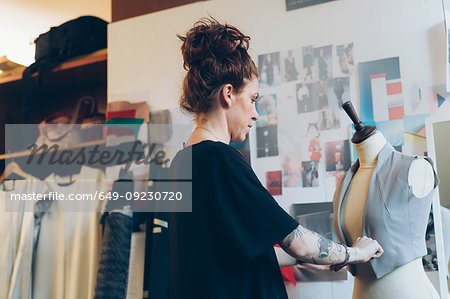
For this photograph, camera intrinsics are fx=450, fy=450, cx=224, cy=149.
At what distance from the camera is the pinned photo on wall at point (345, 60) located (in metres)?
1.75

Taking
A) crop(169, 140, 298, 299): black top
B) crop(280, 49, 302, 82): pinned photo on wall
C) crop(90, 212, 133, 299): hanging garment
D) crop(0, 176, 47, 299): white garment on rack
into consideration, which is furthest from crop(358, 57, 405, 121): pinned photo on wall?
crop(0, 176, 47, 299): white garment on rack

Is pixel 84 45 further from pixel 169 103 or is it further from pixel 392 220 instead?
pixel 392 220

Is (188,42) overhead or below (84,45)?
below

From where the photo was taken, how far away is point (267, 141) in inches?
73.1

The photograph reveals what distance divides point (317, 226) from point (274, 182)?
242 mm

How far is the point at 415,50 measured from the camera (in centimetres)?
165

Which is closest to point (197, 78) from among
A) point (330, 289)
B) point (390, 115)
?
point (390, 115)

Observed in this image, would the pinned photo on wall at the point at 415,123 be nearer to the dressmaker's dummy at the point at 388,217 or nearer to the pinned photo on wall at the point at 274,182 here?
the dressmaker's dummy at the point at 388,217

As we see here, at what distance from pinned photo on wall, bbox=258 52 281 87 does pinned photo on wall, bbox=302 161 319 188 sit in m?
0.37

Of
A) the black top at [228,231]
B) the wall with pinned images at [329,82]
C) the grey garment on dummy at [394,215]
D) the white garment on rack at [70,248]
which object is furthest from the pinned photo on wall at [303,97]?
the white garment on rack at [70,248]

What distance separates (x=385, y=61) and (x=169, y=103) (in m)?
0.96

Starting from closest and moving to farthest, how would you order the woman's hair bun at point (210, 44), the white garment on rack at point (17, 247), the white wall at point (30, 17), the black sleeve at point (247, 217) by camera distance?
the black sleeve at point (247, 217) < the woman's hair bun at point (210, 44) < the white garment on rack at point (17, 247) < the white wall at point (30, 17)

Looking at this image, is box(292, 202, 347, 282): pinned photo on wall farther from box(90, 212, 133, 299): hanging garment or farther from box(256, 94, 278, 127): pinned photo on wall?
box(90, 212, 133, 299): hanging garment

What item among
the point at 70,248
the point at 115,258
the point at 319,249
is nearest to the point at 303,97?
the point at 319,249
